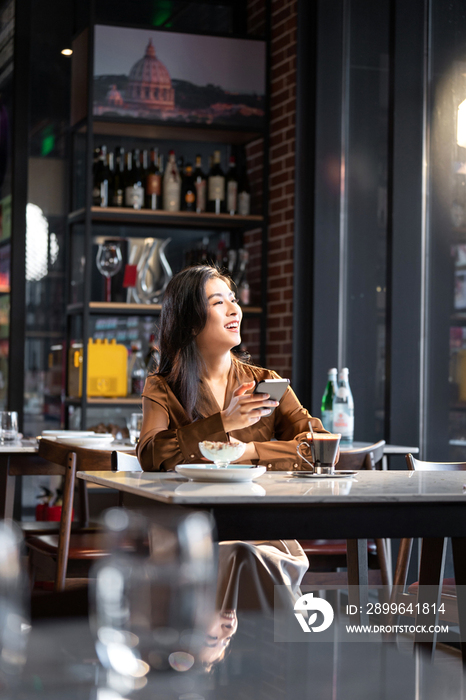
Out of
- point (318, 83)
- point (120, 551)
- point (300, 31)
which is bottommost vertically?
point (120, 551)

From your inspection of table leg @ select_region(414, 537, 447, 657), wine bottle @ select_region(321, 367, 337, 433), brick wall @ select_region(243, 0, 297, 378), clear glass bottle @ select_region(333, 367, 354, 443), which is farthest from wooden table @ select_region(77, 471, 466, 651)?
brick wall @ select_region(243, 0, 297, 378)

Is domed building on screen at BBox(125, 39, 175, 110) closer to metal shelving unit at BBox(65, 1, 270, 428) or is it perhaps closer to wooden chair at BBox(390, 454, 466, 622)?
metal shelving unit at BBox(65, 1, 270, 428)

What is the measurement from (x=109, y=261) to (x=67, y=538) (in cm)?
218

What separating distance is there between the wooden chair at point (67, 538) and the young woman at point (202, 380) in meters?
0.48

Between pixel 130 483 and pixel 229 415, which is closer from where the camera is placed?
pixel 130 483

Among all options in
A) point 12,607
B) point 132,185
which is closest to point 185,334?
point 12,607

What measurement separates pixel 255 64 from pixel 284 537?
149 inches

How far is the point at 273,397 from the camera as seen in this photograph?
2.05 m

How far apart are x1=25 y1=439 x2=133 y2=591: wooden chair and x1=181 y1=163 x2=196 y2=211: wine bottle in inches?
85.5

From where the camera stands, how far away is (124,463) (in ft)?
7.46

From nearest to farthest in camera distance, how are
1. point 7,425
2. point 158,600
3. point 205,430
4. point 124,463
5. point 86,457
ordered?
point 158,600
point 205,430
point 124,463
point 86,457
point 7,425

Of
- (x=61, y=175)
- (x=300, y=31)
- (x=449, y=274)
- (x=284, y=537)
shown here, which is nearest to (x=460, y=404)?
(x=449, y=274)

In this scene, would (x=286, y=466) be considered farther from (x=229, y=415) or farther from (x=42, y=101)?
(x=42, y=101)

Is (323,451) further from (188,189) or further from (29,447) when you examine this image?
(188,189)
